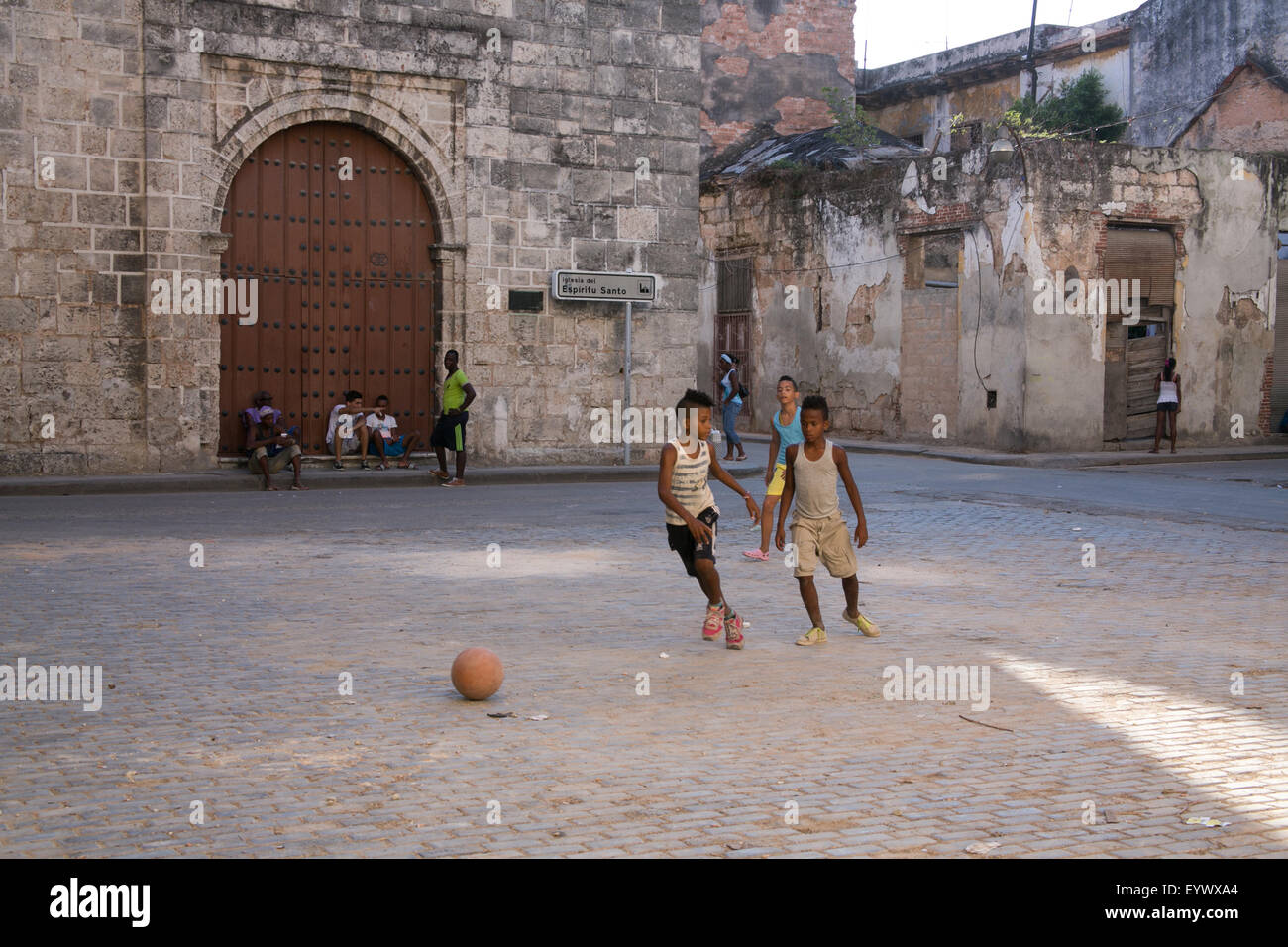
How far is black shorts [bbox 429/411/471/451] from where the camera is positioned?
17.1 meters

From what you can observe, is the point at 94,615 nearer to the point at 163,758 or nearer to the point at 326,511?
the point at 163,758

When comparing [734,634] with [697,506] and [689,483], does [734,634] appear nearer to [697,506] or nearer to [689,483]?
[697,506]

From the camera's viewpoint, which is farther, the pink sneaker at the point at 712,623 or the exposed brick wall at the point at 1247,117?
the exposed brick wall at the point at 1247,117

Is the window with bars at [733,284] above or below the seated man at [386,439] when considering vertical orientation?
above

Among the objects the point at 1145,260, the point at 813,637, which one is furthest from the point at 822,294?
the point at 813,637

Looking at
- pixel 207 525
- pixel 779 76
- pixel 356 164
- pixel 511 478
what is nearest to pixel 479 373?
pixel 511 478

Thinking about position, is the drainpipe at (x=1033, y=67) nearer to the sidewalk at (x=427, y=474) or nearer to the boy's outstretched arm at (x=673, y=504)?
the sidewalk at (x=427, y=474)

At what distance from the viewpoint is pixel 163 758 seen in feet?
16.9

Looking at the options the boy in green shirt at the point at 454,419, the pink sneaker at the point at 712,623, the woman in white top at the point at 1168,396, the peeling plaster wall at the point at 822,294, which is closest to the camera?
the pink sneaker at the point at 712,623

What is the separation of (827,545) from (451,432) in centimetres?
989

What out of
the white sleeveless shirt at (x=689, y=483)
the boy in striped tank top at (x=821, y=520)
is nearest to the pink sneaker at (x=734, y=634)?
the boy in striped tank top at (x=821, y=520)

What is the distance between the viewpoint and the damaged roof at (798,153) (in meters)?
30.2

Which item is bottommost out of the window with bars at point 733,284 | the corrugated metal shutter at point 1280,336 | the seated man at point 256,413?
the seated man at point 256,413

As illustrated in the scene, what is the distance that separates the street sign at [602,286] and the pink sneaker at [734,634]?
11569mm
